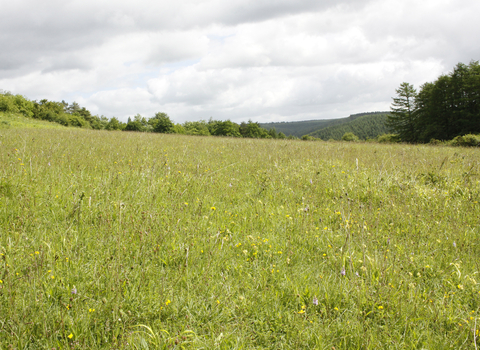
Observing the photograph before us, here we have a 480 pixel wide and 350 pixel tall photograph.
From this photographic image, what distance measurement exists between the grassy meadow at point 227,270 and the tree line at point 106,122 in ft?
137

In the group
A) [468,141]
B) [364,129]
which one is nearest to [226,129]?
[468,141]

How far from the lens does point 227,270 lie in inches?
94.7

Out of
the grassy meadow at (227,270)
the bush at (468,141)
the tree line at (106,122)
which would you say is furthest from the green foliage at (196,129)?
the grassy meadow at (227,270)

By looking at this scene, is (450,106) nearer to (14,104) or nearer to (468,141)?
(468,141)

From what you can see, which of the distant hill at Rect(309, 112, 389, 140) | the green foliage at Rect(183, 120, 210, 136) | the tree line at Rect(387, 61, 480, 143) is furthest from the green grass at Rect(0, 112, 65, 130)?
the distant hill at Rect(309, 112, 389, 140)

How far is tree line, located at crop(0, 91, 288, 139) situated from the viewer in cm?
4681

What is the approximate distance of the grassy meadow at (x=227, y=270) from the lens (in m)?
1.73

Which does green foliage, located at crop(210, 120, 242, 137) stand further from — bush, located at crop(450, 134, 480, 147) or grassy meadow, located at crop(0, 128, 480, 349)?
grassy meadow, located at crop(0, 128, 480, 349)

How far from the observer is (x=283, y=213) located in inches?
148

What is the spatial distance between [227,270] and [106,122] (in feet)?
375

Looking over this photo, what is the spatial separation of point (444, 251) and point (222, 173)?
12.7 ft

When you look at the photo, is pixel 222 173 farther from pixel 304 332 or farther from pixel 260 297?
pixel 304 332

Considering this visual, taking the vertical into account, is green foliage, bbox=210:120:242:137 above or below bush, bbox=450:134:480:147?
above

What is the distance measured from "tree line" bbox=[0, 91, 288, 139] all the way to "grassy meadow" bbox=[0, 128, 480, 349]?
4167cm
